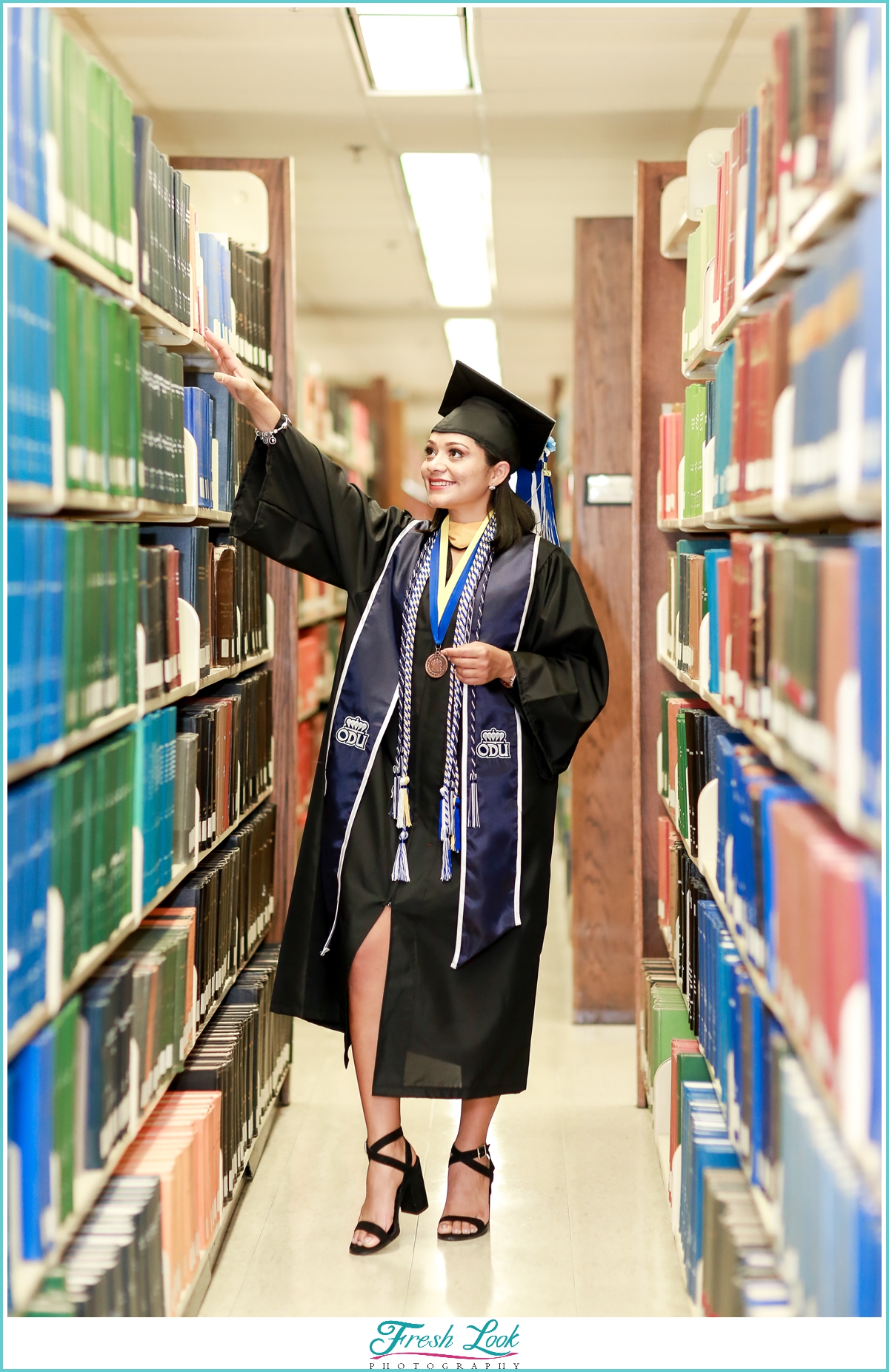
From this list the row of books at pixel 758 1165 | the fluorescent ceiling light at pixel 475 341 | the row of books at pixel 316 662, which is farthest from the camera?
the fluorescent ceiling light at pixel 475 341

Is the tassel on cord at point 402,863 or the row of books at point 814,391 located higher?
the row of books at point 814,391

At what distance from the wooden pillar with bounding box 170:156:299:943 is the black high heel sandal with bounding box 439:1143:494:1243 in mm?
923

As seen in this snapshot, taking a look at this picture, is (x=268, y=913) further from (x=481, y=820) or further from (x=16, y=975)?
(x=16, y=975)

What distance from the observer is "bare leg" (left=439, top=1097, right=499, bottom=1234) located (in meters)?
2.67

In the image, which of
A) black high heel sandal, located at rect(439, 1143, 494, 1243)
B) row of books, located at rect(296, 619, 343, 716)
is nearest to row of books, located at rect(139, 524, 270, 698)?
black high heel sandal, located at rect(439, 1143, 494, 1243)

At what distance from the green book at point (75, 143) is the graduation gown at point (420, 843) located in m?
0.90

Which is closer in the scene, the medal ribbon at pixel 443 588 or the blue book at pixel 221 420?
the medal ribbon at pixel 443 588

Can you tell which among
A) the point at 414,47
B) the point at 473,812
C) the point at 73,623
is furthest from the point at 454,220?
the point at 73,623

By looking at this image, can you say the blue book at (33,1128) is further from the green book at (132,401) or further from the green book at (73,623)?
the green book at (132,401)

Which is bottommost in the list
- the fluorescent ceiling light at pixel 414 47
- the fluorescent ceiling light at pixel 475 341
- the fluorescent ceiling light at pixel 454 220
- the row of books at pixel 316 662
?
the row of books at pixel 316 662

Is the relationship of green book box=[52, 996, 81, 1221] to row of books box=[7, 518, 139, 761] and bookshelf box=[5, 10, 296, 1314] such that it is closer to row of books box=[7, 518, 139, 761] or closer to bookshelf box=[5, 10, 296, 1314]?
bookshelf box=[5, 10, 296, 1314]

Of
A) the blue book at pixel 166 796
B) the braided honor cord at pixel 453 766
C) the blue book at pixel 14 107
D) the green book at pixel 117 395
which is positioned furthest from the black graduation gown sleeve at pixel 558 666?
the blue book at pixel 14 107

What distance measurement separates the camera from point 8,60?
1494mm

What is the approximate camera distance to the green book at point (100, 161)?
1.79m
